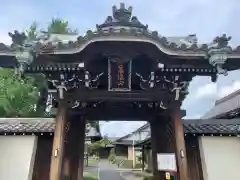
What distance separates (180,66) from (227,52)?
40.6 inches

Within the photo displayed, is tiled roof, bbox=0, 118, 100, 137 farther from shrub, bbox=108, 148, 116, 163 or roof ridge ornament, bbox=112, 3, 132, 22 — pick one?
shrub, bbox=108, 148, 116, 163

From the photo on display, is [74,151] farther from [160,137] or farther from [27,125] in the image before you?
[160,137]

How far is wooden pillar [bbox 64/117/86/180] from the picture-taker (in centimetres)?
766

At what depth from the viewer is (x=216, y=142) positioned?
7.69m

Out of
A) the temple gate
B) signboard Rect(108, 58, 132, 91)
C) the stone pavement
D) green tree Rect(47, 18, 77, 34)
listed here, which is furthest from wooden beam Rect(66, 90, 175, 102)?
the stone pavement

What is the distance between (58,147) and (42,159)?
6.38ft

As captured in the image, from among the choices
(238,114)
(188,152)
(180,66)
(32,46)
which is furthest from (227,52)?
(238,114)

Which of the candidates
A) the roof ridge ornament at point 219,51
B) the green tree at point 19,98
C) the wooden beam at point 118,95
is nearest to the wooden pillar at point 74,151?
the wooden beam at point 118,95

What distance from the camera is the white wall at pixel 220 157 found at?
7391 mm

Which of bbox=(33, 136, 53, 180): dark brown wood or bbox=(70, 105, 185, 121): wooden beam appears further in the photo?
bbox=(70, 105, 185, 121): wooden beam

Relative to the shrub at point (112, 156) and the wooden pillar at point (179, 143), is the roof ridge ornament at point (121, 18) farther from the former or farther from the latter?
the shrub at point (112, 156)

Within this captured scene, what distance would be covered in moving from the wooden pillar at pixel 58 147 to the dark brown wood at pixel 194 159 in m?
3.75

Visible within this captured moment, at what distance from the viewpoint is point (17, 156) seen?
23.9 feet

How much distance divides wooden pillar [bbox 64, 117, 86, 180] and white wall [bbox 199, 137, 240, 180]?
360 cm
